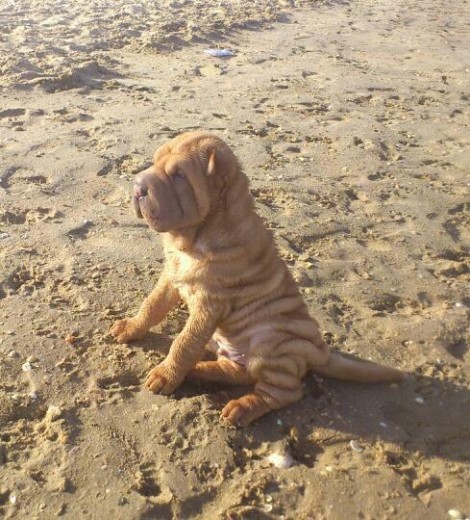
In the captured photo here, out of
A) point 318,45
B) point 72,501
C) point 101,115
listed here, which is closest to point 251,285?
point 72,501

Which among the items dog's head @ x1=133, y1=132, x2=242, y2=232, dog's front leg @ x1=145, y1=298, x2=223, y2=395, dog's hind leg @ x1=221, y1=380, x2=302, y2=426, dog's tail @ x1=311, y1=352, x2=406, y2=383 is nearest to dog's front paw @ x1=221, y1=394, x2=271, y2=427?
dog's hind leg @ x1=221, y1=380, x2=302, y2=426

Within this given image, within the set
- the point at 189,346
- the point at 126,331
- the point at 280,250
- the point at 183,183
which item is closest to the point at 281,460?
the point at 189,346

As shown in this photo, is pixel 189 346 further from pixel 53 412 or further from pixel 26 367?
pixel 26 367

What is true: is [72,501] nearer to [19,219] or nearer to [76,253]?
[76,253]

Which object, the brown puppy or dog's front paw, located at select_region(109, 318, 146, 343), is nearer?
the brown puppy

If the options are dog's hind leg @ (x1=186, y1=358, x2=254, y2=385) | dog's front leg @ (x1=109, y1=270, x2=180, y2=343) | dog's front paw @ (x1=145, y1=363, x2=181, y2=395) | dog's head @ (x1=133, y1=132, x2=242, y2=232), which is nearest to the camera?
dog's head @ (x1=133, y1=132, x2=242, y2=232)

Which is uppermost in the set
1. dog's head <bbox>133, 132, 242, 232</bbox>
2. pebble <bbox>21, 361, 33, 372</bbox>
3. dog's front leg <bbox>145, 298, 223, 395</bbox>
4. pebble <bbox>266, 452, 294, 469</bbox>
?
dog's head <bbox>133, 132, 242, 232</bbox>

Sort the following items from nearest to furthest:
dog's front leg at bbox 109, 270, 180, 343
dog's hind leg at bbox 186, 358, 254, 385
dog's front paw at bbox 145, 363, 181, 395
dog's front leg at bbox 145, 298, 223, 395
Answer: dog's front leg at bbox 145, 298, 223, 395
dog's front paw at bbox 145, 363, 181, 395
dog's hind leg at bbox 186, 358, 254, 385
dog's front leg at bbox 109, 270, 180, 343

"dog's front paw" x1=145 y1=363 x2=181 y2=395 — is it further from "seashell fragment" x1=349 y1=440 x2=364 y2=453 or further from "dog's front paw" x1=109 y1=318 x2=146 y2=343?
"seashell fragment" x1=349 y1=440 x2=364 y2=453
